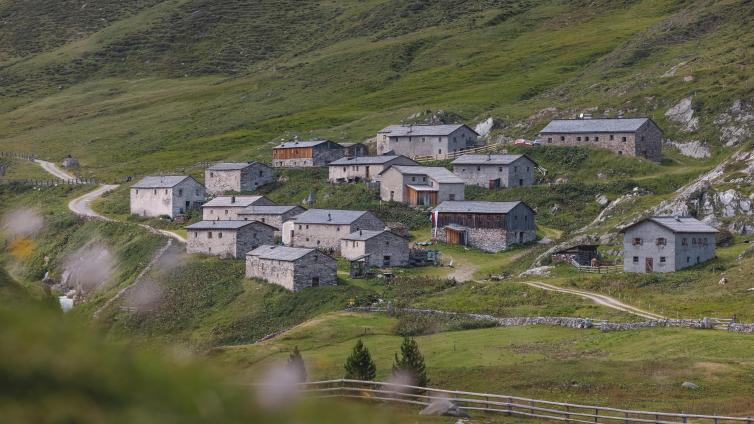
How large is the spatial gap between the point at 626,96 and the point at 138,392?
142328 millimetres

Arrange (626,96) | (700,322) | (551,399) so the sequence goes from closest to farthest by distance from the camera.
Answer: (551,399) → (700,322) → (626,96)

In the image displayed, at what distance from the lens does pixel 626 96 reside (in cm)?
14325

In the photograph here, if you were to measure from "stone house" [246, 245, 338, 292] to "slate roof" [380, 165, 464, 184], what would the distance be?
3080cm

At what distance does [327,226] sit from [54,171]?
77013 mm

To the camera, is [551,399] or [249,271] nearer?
[551,399]

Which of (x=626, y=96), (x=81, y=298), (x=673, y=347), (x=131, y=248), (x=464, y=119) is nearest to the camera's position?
(x=673, y=347)

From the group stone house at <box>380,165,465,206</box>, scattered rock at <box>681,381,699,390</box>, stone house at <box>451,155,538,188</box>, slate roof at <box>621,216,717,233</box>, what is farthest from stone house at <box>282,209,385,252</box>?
scattered rock at <box>681,381,699,390</box>

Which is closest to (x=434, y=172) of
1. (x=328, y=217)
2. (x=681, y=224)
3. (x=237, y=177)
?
(x=328, y=217)

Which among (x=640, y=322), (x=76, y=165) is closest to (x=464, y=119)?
(x=76, y=165)

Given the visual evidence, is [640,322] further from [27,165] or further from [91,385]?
[27,165]

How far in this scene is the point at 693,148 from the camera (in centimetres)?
12219

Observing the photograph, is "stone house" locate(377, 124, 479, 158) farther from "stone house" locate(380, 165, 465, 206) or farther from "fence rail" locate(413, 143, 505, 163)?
"stone house" locate(380, 165, 465, 206)

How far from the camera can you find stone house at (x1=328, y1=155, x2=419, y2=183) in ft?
400

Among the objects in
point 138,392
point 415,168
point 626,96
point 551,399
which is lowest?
point 551,399
